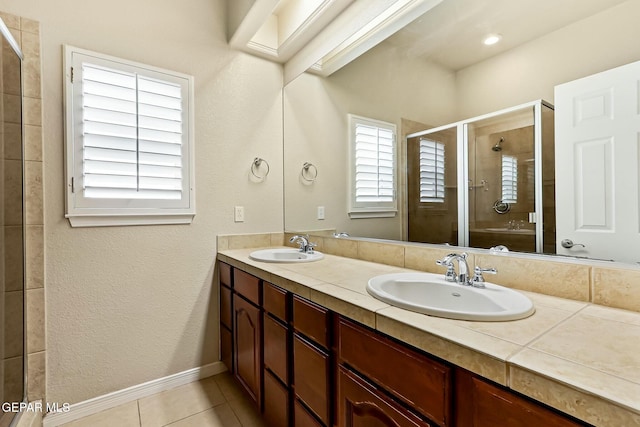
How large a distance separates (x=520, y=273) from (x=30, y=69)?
8.19 ft

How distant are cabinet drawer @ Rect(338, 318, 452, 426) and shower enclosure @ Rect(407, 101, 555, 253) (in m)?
0.73

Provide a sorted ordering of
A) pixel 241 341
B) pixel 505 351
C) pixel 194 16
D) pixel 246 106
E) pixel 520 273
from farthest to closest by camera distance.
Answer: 1. pixel 246 106
2. pixel 194 16
3. pixel 241 341
4. pixel 520 273
5. pixel 505 351

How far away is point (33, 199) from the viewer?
159 cm

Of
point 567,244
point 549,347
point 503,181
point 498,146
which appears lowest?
point 549,347

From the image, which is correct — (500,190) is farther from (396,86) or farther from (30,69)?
(30,69)

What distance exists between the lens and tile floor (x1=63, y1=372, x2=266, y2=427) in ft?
5.48

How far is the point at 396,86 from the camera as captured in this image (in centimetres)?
176

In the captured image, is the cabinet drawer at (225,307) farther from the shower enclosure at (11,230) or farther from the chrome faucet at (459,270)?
the chrome faucet at (459,270)

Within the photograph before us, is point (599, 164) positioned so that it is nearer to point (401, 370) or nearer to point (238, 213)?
point (401, 370)

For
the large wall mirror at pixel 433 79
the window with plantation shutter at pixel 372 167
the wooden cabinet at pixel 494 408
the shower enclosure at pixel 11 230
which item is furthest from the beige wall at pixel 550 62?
the shower enclosure at pixel 11 230

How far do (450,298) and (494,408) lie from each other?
56cm

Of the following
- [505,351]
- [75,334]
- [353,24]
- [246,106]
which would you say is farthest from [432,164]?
[75,334]

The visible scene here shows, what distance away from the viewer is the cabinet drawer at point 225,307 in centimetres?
200

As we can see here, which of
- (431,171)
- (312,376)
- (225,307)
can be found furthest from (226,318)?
(431,171)
